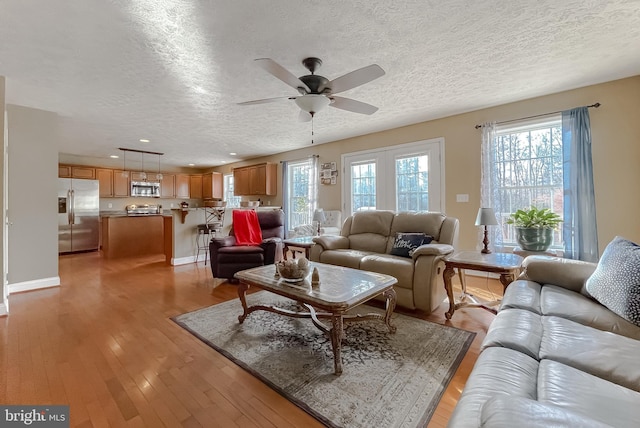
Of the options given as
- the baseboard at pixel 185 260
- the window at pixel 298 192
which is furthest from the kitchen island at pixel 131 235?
the window at pixel 298 192

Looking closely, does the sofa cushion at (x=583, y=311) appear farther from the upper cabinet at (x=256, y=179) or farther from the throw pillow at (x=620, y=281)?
the upper cabinet at (x=256, y=179)

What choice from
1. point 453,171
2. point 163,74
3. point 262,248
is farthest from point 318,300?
point 453,171

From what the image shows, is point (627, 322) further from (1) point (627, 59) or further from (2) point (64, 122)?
(2) point (64, 122)

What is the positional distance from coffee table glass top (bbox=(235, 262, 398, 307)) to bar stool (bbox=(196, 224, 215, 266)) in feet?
9.86

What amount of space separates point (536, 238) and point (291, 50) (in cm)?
334

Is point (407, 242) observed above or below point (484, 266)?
above

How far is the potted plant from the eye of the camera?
3.08 meters

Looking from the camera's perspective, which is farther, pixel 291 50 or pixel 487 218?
pixel 487 218

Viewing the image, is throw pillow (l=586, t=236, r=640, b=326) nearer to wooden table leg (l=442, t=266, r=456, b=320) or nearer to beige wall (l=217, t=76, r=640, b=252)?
wooden table leg (l=442, t=266, r=456, b=320)

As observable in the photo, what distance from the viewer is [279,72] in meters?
1.99

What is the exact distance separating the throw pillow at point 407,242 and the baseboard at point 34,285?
15.3ft

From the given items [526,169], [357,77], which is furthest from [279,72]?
[526,169]

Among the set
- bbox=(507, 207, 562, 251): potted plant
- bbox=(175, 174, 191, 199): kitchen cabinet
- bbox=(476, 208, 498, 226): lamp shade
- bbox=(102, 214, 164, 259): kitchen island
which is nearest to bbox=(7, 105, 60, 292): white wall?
bbox=(102, 214, 164, 259): kitchen island

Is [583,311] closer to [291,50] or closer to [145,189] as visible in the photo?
[291,50]
